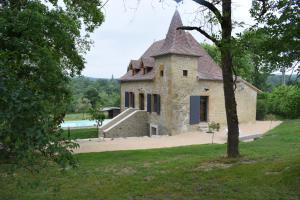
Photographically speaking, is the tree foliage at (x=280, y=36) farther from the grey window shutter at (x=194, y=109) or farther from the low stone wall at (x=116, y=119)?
the low stone wall at (x=116, y=119)

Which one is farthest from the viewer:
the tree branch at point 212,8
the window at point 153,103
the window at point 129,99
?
the window at point 129,99

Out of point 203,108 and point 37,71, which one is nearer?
point 37,71

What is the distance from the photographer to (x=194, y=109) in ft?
77.5

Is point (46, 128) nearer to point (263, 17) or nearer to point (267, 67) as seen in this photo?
point (267, 67)

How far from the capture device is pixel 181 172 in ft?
29.2

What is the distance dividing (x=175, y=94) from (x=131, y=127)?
497 centimetres

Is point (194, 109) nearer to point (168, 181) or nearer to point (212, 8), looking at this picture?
point (212, 8)

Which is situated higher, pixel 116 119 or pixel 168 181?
pixel 116 119

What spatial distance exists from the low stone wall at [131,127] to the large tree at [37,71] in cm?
945

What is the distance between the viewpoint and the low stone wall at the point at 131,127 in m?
24.9

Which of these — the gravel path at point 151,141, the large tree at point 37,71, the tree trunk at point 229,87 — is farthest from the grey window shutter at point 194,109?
the tree trunk at point 229,87

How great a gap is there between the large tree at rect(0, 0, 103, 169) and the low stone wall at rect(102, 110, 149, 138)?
9451 millimetres

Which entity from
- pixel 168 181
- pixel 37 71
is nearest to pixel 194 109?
pixel 37 71

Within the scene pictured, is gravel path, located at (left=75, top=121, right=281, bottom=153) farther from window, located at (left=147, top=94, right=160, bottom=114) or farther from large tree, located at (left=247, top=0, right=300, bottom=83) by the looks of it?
large tree, located at (left=247, top=0, right=300, bottom=83)
